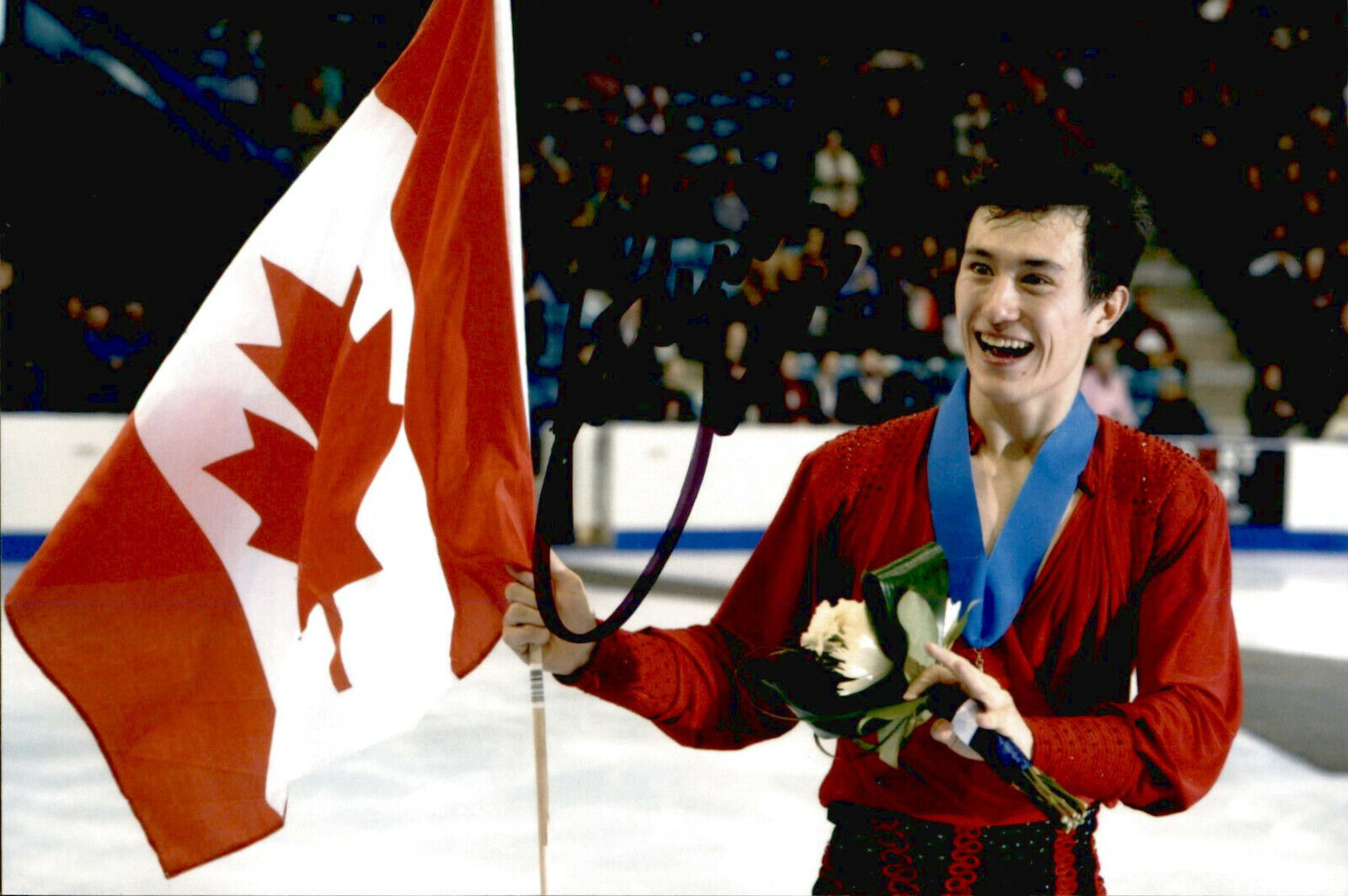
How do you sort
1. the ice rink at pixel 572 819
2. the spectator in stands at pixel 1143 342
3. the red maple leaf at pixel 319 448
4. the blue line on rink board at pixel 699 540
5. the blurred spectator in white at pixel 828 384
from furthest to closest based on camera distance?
the spectator in stands at pixel 1143 342
the blurred spectator in white at pixel 828 384
the blue line on rink board at pixel 699 540
the ice rink at pixel 572 819
the red maple leaf at pixel 319 448

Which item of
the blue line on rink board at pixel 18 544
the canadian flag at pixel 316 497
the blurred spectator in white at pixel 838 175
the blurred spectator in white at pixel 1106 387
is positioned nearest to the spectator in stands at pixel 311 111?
the blue line on rink board at pixel 18 544

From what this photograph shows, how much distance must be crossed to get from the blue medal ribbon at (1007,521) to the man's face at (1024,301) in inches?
2.4

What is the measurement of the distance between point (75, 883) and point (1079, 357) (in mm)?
2715

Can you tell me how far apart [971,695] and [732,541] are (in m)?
9.16

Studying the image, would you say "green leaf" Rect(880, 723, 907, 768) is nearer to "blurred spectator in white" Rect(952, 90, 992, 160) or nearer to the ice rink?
the ice rink

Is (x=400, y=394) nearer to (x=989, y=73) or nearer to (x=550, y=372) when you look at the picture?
(x=550, y=372)

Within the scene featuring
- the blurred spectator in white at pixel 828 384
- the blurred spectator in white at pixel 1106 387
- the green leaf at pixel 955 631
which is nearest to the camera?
the green leaf at pixel 955 631

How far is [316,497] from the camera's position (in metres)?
1.70

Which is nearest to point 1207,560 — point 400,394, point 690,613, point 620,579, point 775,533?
point 775,533

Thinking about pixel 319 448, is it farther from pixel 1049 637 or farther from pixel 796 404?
pixel 796 404

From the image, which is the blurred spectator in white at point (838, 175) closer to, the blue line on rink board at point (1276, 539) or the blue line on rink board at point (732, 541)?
the blue line on rink board at point (732, 541)

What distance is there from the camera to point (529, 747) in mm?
4656

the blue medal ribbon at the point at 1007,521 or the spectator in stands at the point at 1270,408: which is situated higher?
the blue medal ribbon at the point at 1007,521

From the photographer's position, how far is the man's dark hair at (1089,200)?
5.00 feet
